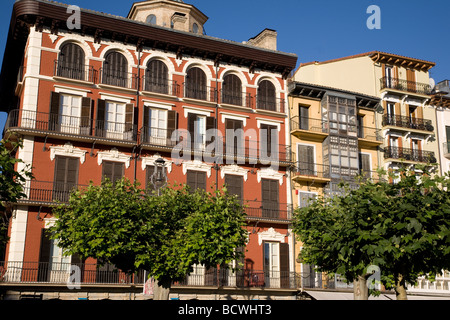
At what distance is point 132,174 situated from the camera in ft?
98.3

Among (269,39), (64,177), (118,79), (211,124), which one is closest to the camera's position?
(64,177)

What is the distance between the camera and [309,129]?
118 feet

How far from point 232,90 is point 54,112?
38.0ft

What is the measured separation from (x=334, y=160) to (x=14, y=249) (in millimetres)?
20705

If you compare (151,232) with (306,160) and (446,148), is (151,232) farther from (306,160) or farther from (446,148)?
(446,148)

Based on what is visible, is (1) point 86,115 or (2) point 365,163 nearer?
(1) point 86,115

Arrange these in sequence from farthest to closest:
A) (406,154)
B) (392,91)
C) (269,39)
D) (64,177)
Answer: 1. (392,91)
2. (406,154)
3. (269,39)
4. (64,177)

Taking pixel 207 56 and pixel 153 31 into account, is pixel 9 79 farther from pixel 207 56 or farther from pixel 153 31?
pixel 207 56

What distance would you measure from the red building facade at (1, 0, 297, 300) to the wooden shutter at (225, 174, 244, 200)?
0.07m

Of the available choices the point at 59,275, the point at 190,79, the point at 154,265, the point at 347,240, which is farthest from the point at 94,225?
the point at 190,79

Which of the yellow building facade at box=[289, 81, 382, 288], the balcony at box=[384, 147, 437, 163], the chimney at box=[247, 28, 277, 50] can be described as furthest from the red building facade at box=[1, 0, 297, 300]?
the balcony at box=[384, 147, 437, 163]

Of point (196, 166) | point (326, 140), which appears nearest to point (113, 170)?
point (196, 166)

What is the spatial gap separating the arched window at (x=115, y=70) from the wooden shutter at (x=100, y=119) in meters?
1.56

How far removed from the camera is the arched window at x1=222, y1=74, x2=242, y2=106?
3406 centimetres
